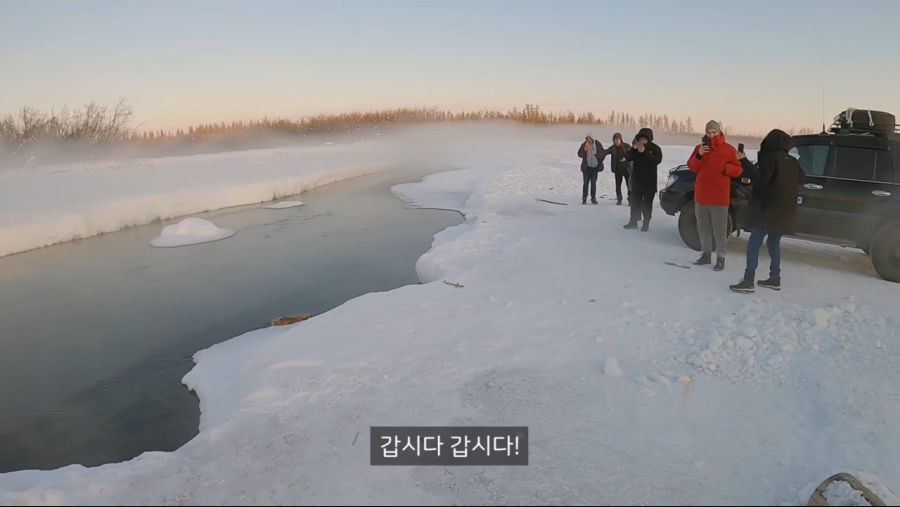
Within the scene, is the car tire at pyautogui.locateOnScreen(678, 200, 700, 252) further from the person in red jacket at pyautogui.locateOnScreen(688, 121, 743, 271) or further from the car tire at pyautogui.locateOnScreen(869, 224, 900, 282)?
the car tire at pyautogui.locateOnScreen(869, 224, 900, 282)

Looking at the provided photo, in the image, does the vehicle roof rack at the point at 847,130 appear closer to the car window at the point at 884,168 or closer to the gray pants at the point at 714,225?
the car window at the point at 884,168

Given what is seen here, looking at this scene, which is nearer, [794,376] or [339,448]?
[339,448]

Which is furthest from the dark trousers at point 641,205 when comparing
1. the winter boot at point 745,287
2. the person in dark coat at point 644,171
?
the winter boot at point 745,287

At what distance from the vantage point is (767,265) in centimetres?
776

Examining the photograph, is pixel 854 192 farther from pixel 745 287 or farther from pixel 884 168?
pixel 745 287

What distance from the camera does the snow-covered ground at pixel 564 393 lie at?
323 centimetres

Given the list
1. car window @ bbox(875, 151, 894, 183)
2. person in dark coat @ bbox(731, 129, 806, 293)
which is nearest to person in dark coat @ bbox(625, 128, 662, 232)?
car window @ bbox(875, 151, 894, 183)

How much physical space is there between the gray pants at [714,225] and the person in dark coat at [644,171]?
2386mm

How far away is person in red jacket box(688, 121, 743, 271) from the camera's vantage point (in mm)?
6770

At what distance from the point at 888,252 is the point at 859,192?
85cm

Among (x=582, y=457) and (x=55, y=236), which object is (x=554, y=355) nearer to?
(x=582, y=457)

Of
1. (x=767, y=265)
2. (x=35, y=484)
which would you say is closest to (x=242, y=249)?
(x=35, y=484)

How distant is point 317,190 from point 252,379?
2212cm

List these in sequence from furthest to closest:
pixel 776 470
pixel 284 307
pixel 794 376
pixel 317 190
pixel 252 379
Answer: pixel 317 190 → pixel 284 307 → pixel 252 379 → pixel 794 376 → pixel 776 470
